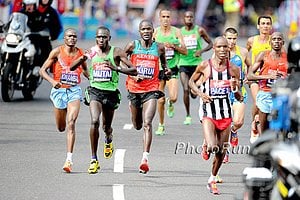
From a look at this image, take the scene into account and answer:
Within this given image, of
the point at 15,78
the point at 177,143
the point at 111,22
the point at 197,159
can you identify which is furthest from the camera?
the point at 111,22

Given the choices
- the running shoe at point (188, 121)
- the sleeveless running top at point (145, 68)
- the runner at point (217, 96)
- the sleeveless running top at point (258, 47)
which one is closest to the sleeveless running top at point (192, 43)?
the running shoe at point (188, 121)

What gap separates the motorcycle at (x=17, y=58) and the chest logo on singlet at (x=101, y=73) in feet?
26.0

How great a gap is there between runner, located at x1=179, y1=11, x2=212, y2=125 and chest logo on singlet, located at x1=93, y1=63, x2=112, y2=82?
5.96m

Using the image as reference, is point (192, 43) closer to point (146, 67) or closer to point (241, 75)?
point (241, 75)

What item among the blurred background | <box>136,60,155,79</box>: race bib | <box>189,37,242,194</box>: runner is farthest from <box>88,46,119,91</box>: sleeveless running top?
the blurred background

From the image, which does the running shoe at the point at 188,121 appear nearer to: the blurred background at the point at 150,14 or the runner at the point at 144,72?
the runner at the point at 144,72

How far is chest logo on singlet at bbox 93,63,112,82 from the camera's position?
51.4 ft

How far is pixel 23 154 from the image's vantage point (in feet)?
57.3

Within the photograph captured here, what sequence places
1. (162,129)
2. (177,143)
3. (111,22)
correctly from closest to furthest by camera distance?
(177,143), (162,129), (111,22)

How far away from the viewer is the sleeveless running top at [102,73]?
51.3 feet

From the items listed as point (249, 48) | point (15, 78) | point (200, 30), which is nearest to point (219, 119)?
point (249, 48)

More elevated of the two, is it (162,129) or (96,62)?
Result: (96,62)

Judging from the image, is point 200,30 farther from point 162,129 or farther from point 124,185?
point 124,185

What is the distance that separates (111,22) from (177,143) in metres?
39.9
